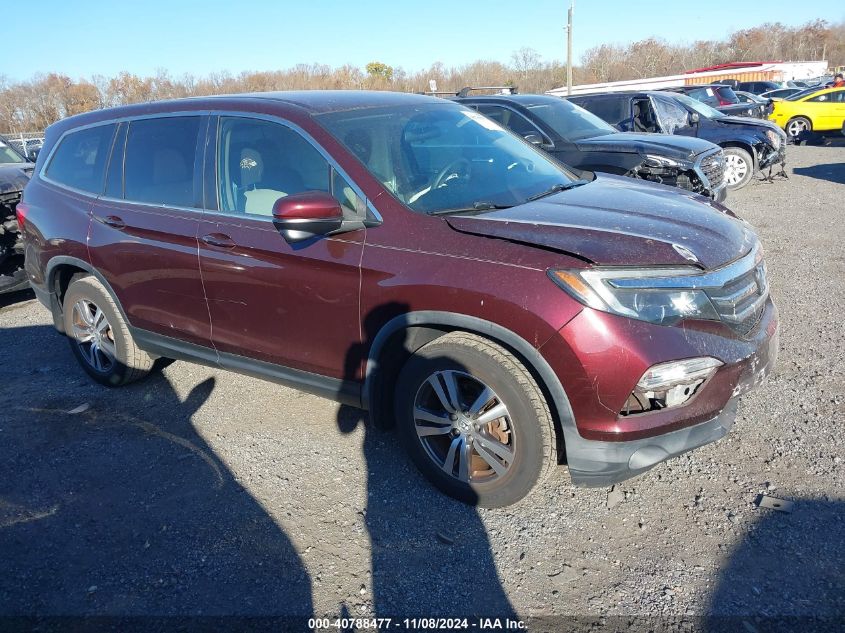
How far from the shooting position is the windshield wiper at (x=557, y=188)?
140 inches

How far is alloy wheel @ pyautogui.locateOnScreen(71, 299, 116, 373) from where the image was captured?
183 inches

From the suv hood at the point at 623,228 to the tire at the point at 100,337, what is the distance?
8.79 ft

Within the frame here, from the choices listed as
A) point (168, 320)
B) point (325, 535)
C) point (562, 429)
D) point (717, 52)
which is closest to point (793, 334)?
point (562, 429)

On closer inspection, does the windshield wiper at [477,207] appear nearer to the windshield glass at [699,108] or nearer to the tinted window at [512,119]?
the tinted window at [512,119]

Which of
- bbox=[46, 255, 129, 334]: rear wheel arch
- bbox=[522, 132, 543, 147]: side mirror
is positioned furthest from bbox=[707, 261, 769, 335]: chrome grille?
bbox=[522, 132, 543, 147]: side mirror

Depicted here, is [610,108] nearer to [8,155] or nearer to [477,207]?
[477,207]

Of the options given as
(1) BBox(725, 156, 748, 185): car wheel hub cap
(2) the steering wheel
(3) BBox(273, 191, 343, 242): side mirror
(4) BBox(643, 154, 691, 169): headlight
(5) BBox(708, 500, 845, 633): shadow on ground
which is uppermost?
(2) the steering wheel

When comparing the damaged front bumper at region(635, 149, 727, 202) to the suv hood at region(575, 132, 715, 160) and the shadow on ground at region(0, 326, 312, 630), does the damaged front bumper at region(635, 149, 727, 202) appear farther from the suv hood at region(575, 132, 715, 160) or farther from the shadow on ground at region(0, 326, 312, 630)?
the shadow on ground at region(0, 326, 312, 630)

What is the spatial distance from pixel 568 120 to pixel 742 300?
6.40 m

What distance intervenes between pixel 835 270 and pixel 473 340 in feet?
17.4

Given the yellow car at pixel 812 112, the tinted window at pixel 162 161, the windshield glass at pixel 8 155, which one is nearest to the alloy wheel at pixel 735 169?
the yellow car at pixel 812 112

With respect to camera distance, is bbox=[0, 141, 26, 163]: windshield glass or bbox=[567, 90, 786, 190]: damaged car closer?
bbox=[0, 141, 26, 163]: windshield glass

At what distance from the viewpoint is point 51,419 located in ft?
14.3

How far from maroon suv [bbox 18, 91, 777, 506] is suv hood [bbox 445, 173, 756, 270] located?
1 centimetres
